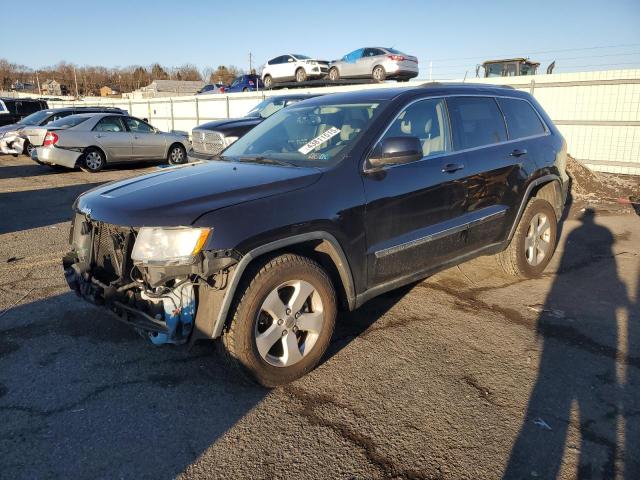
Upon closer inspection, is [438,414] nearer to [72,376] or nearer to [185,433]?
[185,433]

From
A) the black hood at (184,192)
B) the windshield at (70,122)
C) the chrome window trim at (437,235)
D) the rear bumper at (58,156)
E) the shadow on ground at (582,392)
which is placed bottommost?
the shadow on ground at (582,392)

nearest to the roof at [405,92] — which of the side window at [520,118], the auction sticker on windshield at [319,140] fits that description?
the side window at [520,118]

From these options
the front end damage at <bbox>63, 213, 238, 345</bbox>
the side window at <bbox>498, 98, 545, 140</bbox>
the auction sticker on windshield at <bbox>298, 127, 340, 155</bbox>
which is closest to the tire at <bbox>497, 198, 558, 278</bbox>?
the side window at <bbox>498, 98, 545, 140</bbox>

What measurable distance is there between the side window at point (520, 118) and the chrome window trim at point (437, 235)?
89 centimetres

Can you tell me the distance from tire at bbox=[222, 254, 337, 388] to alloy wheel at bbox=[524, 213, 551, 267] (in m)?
2.85

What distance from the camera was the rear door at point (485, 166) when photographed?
4.43m

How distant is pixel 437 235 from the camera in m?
4.11

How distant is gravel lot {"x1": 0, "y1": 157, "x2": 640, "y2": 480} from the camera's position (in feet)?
8.53

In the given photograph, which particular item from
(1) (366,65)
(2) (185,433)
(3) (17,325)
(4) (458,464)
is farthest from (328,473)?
(1) (366,65)

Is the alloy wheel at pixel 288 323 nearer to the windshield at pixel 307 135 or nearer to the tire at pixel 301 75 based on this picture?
the windshield at pixel 307 135

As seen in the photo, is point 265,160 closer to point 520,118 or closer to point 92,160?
point 520,118

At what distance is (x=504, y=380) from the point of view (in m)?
3.38

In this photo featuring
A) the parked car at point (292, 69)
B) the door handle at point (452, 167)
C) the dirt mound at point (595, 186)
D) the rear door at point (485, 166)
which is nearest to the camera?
the door handle at point (452, 167)

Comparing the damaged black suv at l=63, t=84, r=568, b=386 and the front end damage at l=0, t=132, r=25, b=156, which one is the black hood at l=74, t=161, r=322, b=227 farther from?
the front end damage at l=0, t=132, r=25, b=156
